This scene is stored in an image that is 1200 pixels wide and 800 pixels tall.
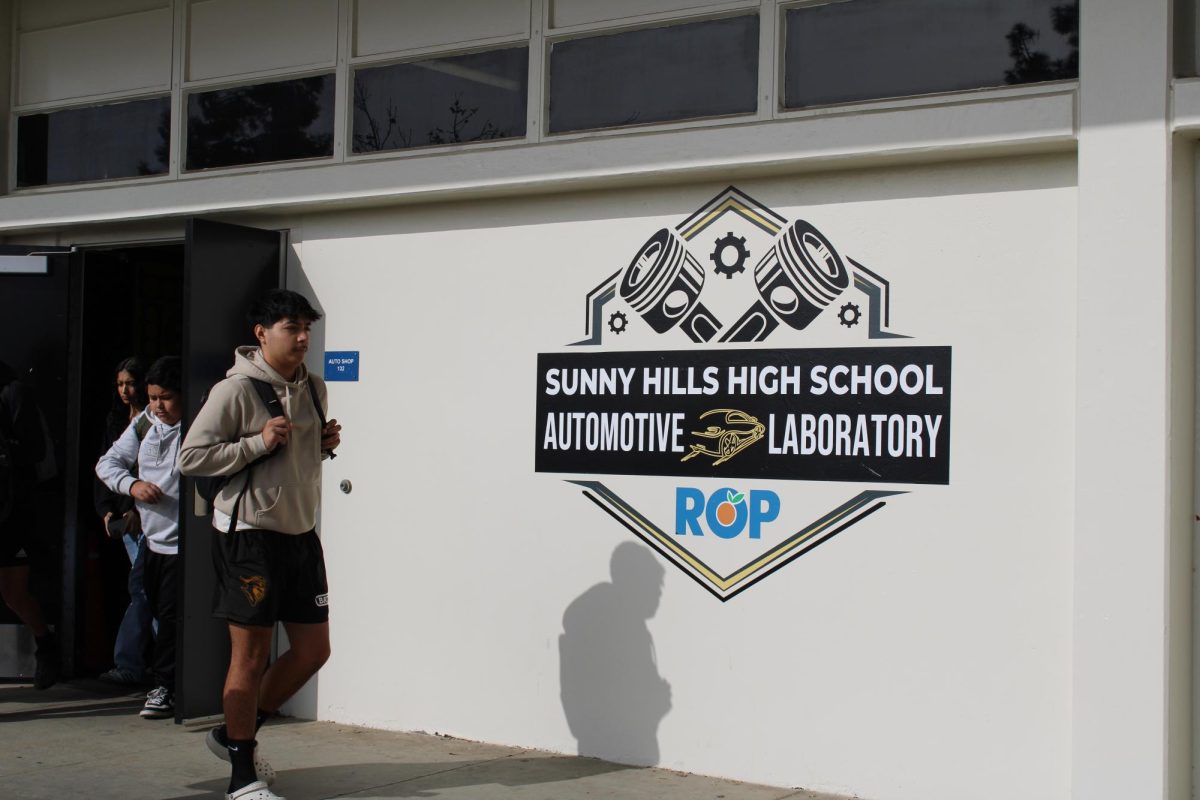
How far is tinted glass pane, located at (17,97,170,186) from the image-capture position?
773 centimetres

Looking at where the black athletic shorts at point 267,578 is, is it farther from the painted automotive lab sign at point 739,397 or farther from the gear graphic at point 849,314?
the gear graphic at point 849,314

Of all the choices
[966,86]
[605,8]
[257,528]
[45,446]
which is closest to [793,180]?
[966,86]

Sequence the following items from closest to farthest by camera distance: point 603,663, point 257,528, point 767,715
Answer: point 257,528 → point 767,715 → point 603,663

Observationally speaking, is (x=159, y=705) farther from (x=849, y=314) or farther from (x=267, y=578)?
(x=849, y=314)

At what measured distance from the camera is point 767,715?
5.70 m

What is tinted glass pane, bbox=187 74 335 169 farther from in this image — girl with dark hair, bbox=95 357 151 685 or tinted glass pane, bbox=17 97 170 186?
girl with dark hair, bbox=95 357 151 685

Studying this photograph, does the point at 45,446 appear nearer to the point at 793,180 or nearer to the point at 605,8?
the point at 605,8

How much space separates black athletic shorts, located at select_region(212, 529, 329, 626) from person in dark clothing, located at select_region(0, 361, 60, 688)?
2.37 metres

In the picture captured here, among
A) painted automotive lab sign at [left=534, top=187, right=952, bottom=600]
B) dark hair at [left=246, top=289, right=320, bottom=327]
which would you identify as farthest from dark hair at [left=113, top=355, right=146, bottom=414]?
painted automotive lab sign at [left=534, top=187, right=952, bottom=600]

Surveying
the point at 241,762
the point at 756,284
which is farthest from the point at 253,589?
the point at 756,284

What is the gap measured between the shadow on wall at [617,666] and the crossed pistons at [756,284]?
100cm

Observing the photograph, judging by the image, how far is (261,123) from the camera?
7320 millimetres

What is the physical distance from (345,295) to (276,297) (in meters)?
1.50

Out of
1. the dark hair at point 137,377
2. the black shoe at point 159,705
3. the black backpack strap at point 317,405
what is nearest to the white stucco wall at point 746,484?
the black shoe at point 159,705
